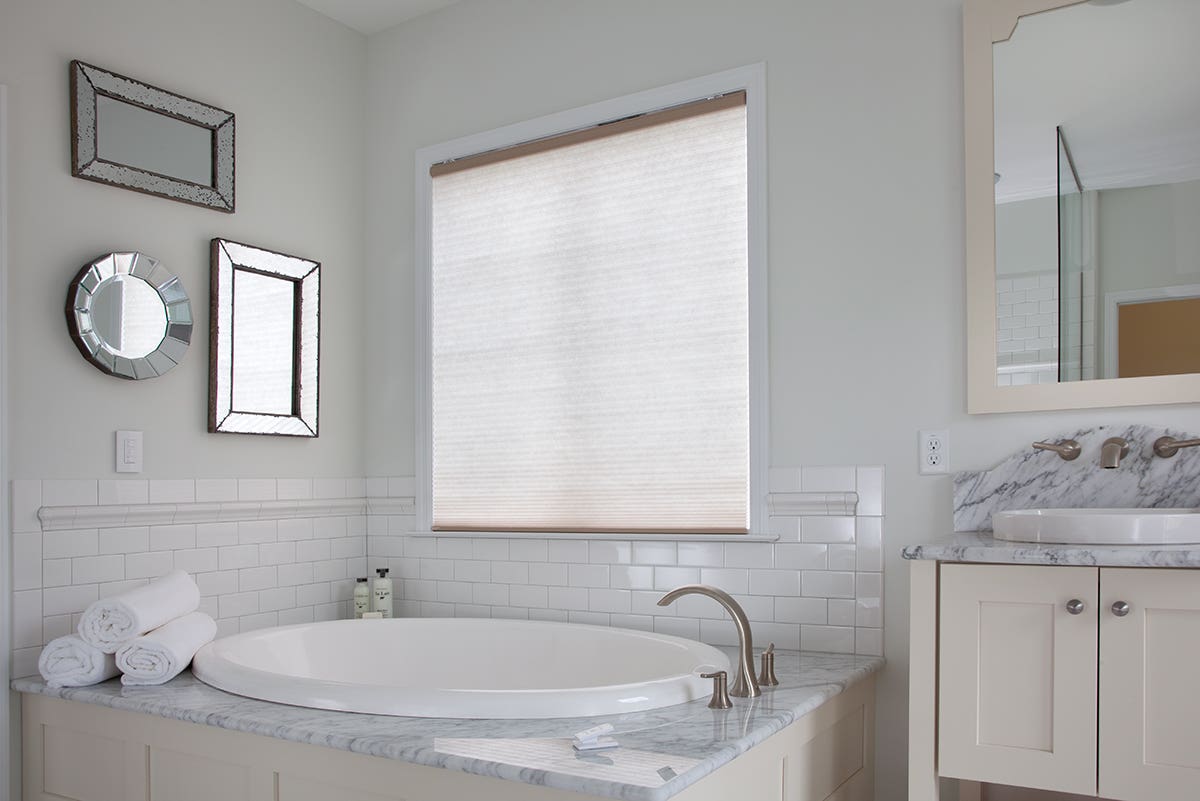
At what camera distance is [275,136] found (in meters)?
3.45

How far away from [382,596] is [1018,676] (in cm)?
219

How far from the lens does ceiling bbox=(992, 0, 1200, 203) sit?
2371mm

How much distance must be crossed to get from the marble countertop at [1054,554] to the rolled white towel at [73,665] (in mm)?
1982

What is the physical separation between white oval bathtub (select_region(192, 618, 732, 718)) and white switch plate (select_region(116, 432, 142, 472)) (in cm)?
60

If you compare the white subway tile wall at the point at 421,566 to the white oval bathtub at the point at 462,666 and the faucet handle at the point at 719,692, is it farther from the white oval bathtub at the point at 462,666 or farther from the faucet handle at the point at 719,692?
the faucet handle at the point at 719,692

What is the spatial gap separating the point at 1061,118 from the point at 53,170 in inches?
106

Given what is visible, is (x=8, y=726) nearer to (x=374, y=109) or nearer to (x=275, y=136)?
(x=275, y=136)

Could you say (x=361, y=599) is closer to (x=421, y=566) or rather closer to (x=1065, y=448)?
(x=421, y=566)

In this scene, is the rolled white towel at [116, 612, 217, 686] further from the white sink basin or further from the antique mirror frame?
the white sink basin

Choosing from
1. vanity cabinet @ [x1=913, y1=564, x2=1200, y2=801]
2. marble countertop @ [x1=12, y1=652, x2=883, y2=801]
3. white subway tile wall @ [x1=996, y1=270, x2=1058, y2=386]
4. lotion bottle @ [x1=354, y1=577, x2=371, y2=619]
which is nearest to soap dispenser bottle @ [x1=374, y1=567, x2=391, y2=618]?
lotion bottle @ [x1=354, y1=577, x2=371, y2=619]

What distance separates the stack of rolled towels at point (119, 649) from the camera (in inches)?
97.8

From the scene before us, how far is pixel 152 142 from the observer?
301cm

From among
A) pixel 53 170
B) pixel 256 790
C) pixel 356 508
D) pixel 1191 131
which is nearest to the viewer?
pixel 256 790

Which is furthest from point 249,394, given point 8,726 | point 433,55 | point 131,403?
point 433,55
